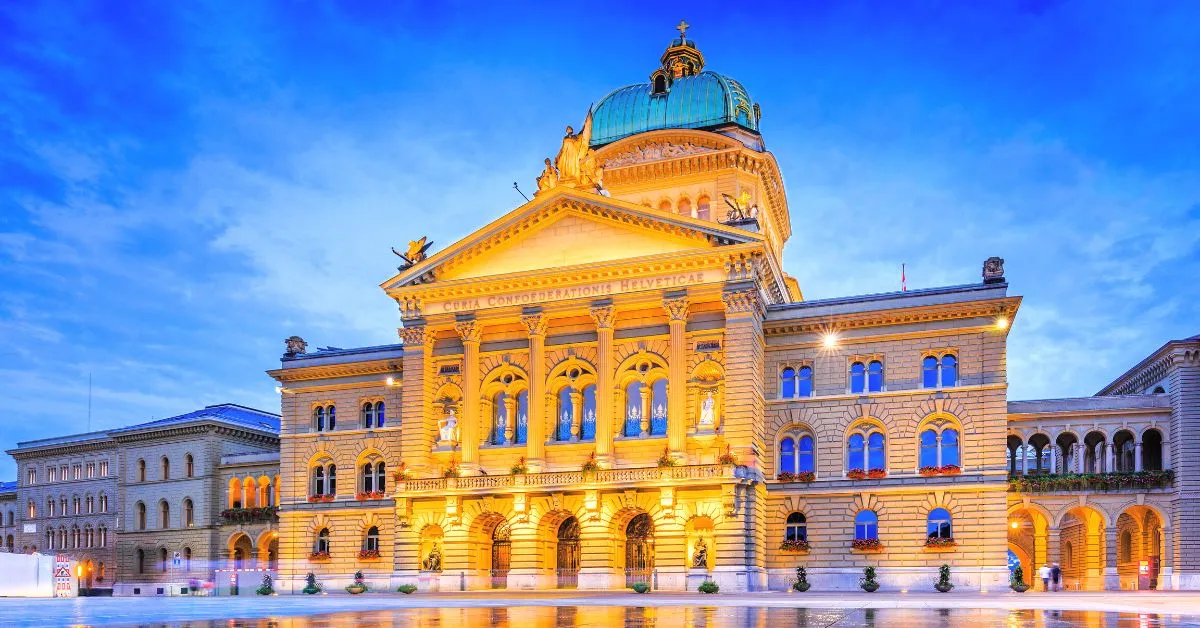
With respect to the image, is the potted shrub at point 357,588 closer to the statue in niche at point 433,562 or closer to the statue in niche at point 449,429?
the statue in niche at point 433,562

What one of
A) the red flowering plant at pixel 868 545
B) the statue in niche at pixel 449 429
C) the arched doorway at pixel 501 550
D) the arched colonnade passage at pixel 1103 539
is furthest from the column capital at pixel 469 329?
the arched colonnade passage at pixel 1103 539

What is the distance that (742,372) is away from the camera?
57.9 m

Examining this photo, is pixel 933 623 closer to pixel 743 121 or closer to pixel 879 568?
pixel 879 568

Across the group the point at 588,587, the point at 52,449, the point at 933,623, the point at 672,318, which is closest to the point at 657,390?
the point at 672,318

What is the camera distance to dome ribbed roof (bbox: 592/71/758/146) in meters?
78.9

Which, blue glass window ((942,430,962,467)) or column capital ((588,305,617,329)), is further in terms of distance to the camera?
column capital ((588,305,617,329))

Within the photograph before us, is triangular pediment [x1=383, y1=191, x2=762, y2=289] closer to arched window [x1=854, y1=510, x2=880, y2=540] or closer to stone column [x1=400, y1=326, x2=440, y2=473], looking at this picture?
stone column [x1=400, y1=326, x2=440, y2=473]

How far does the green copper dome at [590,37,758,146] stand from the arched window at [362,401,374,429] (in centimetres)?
2469

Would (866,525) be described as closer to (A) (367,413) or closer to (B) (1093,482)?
(B) (1093,482)

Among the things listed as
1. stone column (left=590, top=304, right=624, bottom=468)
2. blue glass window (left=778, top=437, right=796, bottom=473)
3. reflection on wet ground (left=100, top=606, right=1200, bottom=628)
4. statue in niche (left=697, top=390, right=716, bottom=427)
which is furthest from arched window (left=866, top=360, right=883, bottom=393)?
reflection on wet ground (left=100, top=606, right=1200, bottom=628)

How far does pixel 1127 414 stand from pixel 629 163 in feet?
115

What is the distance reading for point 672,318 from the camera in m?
59.8

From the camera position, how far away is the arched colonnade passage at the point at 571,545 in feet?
186

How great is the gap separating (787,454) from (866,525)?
5.59m
